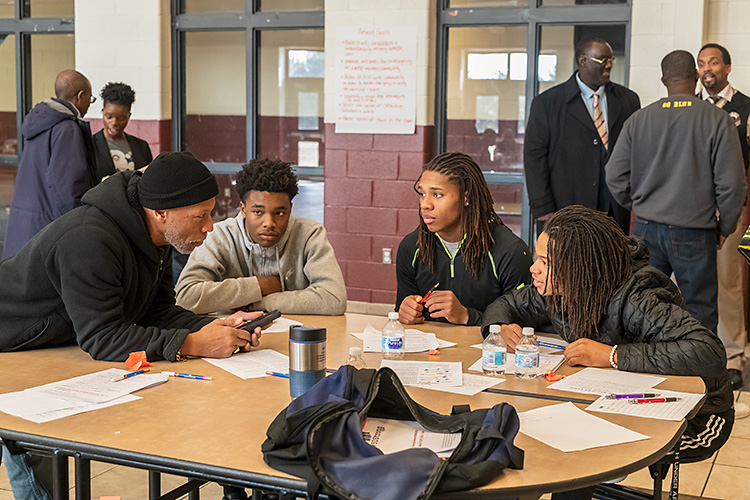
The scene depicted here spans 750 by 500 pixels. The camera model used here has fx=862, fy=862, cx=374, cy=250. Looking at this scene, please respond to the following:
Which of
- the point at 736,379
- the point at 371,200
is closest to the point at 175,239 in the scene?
the point at 736,379

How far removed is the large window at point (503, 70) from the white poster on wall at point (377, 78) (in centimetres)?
26

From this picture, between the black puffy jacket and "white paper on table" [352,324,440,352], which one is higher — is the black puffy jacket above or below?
above

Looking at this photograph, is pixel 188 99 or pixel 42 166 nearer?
pixel 42 166

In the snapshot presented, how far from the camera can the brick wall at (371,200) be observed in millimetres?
5727

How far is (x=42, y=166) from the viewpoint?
4.39 metres

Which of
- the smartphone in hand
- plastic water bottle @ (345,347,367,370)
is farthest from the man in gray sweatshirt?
plastic water bottle @ (345,347,367,370)

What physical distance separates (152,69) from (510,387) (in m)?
4.87

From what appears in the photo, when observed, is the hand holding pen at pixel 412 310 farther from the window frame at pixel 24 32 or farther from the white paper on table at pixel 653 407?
the window frame at pixel 24 32

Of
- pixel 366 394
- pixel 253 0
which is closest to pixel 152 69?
pixel 253 0

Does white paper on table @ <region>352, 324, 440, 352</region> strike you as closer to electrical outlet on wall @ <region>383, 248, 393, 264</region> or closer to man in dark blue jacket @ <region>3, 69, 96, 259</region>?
man in dark blue jacket @ <region>3, 69, 96, 259</region>

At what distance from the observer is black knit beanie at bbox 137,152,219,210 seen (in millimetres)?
2516

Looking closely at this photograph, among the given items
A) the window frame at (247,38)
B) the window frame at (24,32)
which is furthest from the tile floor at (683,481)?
the window frame at (24,32)

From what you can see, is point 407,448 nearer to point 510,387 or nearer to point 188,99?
point 510,387

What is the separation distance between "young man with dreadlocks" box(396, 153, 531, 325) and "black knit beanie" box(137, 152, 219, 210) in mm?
928
